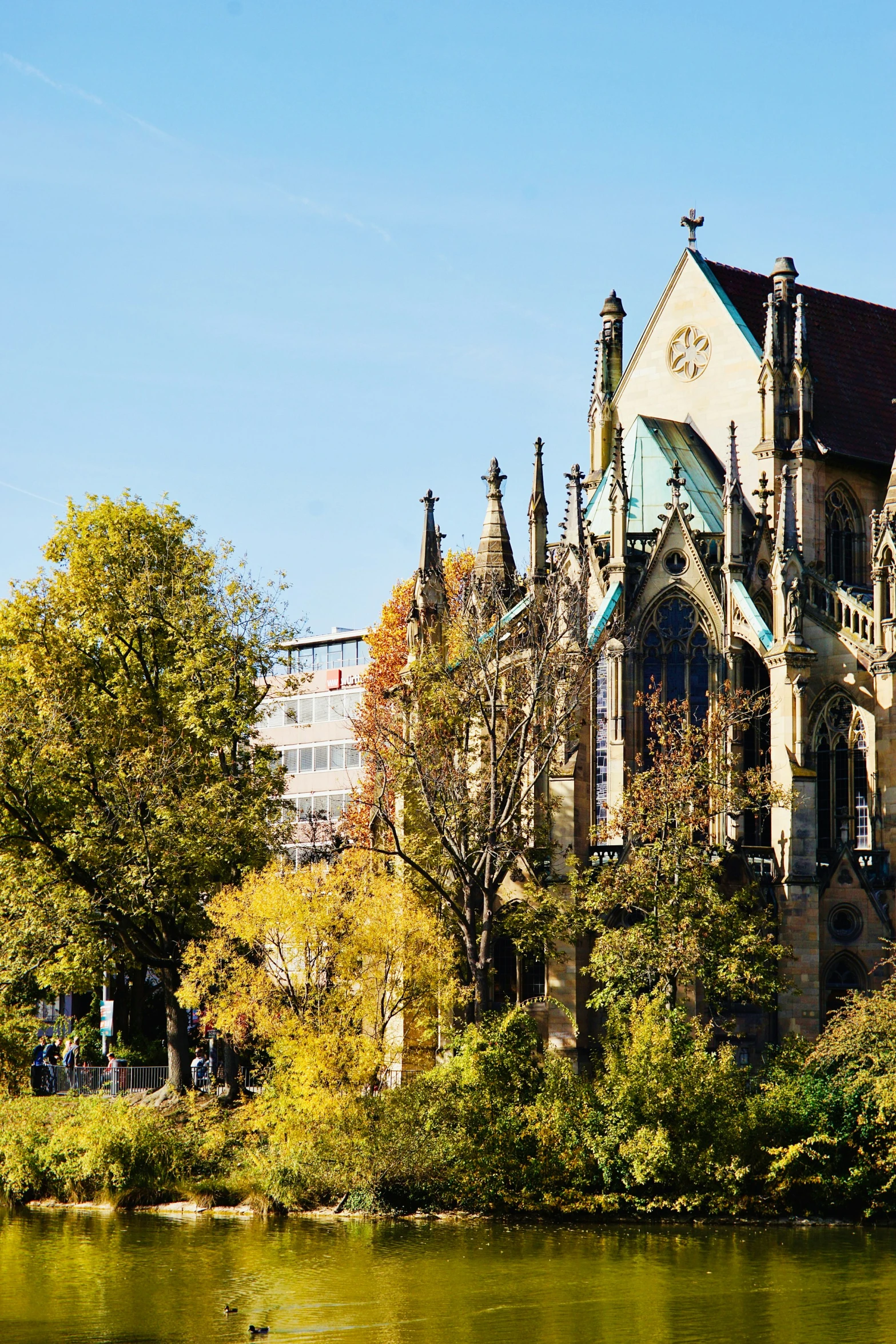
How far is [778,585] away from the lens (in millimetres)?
50625

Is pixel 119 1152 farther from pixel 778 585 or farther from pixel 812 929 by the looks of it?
pixel 778 585

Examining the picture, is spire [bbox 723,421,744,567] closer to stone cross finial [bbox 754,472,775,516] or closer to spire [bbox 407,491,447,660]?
stone cross finial [bbox 754,472,775,516]

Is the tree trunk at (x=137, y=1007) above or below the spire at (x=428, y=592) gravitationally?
below

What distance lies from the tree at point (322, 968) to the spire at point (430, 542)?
43.4 ft

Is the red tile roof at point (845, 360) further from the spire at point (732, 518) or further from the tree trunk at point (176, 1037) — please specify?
the tree trunk at point (176, 1037)

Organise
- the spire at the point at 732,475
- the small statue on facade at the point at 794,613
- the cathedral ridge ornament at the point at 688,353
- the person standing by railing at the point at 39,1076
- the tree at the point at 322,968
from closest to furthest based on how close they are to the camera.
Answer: the tree at the point at 322,968
the small statue on facade at the point at 794,613
the person standing by railing at the point at 39,1076
the spire at the point at 732,475
the cathedral ridge ornament at the point at 688,353

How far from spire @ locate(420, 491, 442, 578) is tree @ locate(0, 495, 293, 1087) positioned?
7.00 m

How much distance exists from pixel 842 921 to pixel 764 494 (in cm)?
1333

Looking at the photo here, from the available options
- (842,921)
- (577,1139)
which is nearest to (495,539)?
(842,921)

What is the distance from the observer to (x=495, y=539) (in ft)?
189

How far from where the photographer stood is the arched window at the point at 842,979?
48.0 meters

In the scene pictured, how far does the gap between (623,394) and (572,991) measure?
75.5 ft

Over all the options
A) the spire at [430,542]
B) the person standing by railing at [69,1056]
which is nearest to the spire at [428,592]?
the spire at [430,542]

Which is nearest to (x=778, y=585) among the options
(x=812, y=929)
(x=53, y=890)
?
(x=812, y=929)
